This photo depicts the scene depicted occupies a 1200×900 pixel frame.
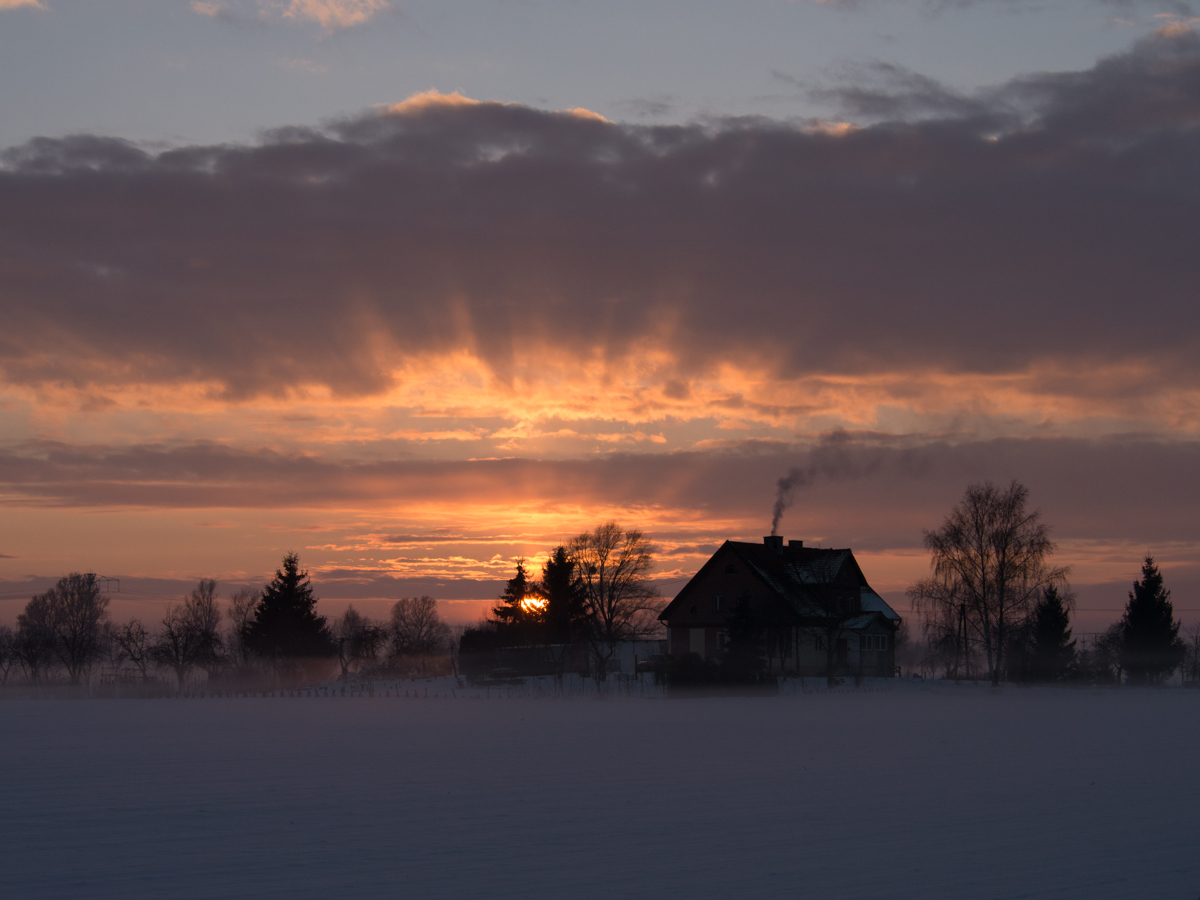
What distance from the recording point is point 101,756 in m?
25.2

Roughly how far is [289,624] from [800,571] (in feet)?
130

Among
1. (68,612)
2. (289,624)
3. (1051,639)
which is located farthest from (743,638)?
(68,612)

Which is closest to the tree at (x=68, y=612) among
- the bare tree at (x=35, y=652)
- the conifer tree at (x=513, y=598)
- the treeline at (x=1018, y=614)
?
the bare tree at (x=35, y=652)

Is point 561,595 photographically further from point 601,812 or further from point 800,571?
point 601,812

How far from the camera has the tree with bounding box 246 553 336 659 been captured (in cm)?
8362

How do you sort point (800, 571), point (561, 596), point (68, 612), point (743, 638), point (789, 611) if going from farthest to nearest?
point (68, 612), point (561, 596), point (800, 571), point (789, 611), point (743, 638)

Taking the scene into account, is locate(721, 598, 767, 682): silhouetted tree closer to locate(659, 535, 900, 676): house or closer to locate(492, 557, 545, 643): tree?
locate(659, 535, 900, 676): house

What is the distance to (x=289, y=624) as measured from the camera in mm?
84000

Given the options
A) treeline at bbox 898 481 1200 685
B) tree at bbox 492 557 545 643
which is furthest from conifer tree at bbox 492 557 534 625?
treeline at bbox 898 481 1200 685

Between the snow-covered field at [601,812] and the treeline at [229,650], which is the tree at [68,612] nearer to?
the treeline at [229,650]

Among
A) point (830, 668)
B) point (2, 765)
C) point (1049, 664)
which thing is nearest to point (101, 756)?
point (2, 765)

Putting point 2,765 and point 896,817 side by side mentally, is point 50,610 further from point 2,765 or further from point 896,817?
point 896,817

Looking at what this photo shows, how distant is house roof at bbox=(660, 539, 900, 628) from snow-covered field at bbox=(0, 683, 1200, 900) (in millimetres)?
41324

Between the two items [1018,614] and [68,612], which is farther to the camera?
[68,612]
